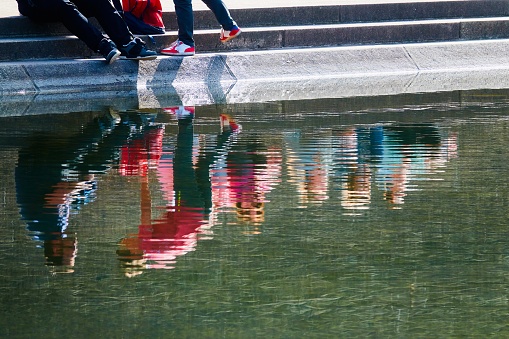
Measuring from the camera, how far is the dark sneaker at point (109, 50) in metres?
9.03

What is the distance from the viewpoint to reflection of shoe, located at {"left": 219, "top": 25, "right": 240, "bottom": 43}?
383 inches

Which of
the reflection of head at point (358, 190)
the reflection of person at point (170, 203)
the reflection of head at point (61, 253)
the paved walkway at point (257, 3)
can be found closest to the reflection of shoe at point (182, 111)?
the reflection of person at point (170, 203)

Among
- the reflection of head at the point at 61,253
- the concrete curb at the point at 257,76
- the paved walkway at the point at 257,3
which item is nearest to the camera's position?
the reflection of head at the point at 61,253

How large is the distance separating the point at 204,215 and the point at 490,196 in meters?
1.35

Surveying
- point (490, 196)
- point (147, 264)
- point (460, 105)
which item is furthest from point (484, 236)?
point (460, 105)

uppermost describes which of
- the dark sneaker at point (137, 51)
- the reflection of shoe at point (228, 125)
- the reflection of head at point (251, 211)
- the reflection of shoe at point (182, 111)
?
the dark sneaker at point (137, 51)

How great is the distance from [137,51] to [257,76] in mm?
1220

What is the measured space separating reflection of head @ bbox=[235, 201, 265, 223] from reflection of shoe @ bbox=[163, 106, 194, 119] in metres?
2.75

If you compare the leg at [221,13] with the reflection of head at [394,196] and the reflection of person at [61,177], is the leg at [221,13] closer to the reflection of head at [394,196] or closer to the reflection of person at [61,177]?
the reflection of person at [61,177]

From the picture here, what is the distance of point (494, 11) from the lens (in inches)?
468

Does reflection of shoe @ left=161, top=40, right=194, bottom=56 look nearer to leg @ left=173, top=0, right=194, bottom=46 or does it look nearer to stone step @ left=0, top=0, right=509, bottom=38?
leg @ left=173, top=0, right=194, bottom=46

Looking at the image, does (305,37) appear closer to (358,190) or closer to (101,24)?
(101,24)

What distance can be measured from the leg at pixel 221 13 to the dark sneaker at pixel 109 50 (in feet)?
3.28

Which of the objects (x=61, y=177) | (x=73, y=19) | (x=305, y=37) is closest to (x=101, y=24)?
(x=73, y=19)
